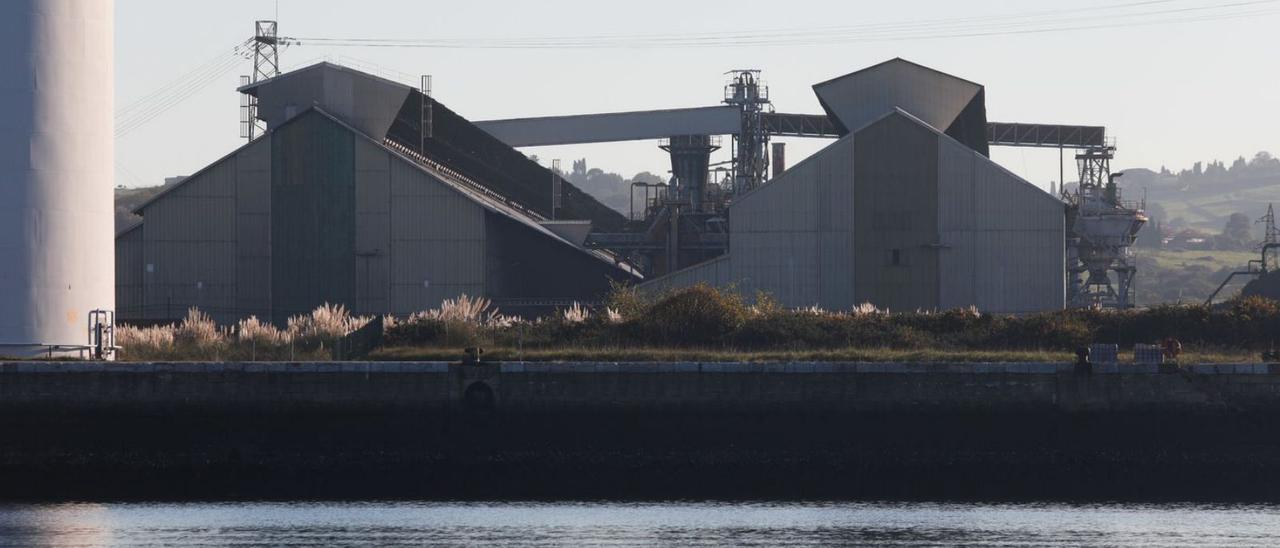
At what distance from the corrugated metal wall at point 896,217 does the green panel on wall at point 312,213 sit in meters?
20.2

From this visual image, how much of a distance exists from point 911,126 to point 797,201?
207 inches

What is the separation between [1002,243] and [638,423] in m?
30.4

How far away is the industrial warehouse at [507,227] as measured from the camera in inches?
2977

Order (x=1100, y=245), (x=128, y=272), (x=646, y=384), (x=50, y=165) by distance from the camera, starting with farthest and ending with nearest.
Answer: (x=1100, y=245) → (x=128, y=272) → (x=50, y=165) → (x=646, y=384)

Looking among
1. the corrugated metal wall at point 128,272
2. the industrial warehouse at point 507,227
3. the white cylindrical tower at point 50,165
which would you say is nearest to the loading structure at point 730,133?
the industrial warehouse at point 507,227

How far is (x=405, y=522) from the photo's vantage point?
41188 millimetres

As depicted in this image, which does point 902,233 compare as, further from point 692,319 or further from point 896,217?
point 692,319

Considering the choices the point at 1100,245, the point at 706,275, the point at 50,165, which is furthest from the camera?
the point at 1100,245

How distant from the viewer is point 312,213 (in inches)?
3059

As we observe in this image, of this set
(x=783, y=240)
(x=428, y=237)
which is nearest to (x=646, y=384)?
(x=783, y=240)

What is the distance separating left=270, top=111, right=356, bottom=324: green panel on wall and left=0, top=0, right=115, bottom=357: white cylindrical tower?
2324 cm

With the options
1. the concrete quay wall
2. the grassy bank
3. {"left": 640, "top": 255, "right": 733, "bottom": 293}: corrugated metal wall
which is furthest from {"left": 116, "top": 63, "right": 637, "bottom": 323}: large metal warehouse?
the concrete quay wall

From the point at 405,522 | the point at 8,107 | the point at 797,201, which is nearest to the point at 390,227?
the point at 797,201

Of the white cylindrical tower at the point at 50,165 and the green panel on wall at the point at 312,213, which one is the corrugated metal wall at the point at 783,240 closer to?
the green panel on wall at the point at 312,213
